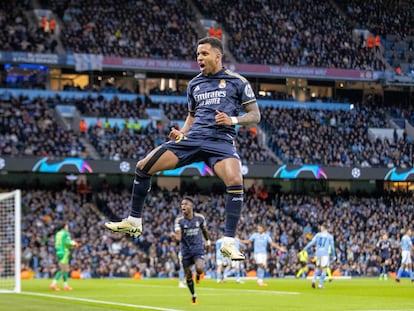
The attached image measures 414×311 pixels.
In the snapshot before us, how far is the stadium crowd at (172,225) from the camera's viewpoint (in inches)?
1742

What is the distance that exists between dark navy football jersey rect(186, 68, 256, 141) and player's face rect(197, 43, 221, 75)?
0.15 m

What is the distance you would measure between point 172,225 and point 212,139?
3734 cm

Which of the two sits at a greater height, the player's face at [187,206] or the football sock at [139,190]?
the player's face at [187,206]

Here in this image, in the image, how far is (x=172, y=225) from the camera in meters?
47.6

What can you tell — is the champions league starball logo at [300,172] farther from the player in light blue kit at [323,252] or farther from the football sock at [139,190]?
the football sock at [139,190]

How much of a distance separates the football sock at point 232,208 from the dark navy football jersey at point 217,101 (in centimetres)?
65

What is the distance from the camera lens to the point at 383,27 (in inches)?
2682

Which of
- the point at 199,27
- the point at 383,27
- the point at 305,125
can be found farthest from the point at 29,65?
the point at 383,27

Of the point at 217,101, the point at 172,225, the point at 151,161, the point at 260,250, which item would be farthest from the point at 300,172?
the point at 151,161

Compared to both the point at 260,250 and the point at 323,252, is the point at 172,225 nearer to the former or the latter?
the point at 260,250

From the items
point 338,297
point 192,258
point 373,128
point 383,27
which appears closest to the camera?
point 192,258

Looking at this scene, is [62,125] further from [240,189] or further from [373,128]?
[240,189]

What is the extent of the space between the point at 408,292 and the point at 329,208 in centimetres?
2531

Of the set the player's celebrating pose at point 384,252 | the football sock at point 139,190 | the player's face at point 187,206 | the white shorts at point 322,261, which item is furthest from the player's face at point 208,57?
the player's celebrating pose at point 384,252
